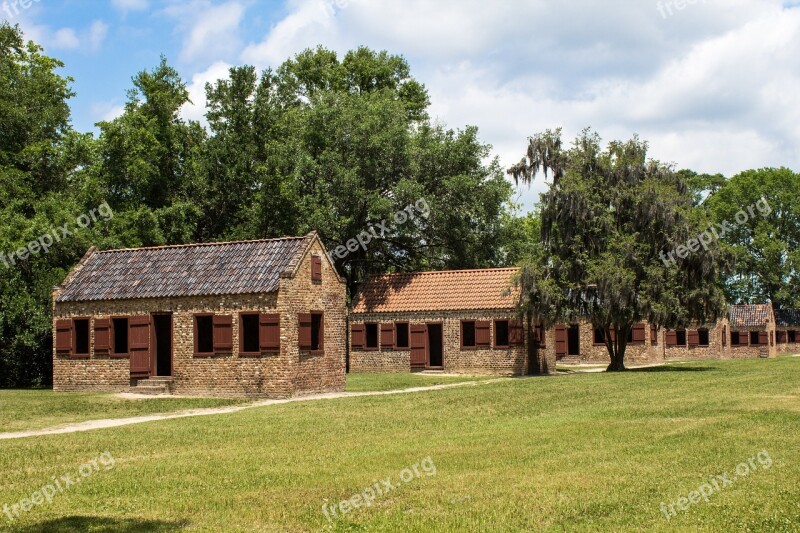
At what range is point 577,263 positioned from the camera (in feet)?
114

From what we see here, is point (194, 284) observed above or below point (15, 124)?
below

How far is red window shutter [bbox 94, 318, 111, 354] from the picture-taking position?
2820 centimetres

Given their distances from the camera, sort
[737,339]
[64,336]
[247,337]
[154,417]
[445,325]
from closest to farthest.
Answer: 1. [154,417]
2. [247,337]
3. [64,336]
4. [445,325]
5. [737,339]

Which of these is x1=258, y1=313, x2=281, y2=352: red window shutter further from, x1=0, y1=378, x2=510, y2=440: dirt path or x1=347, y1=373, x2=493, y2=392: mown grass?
x1=347, y1=373, x2=493, y2=392: mown grass

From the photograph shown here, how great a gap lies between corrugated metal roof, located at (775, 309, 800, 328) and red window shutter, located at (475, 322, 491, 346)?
4023cm

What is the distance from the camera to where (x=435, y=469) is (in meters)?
11.4

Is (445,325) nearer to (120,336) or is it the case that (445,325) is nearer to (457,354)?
(457,354)

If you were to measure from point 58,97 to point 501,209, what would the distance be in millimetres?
21043

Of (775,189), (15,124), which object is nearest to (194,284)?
(15,124)

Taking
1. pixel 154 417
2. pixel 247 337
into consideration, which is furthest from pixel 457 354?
pixel 154 417

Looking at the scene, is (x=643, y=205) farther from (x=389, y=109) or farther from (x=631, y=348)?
(x=631, y=348)

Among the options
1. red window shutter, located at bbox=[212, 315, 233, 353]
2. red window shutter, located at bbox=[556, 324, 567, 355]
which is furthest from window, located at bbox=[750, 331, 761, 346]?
red window shutter, located at bbox=[212, 315, 233, 353]

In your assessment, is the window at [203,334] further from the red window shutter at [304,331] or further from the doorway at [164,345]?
the red window shutter at [304,331]

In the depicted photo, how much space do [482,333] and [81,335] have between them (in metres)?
15.6
